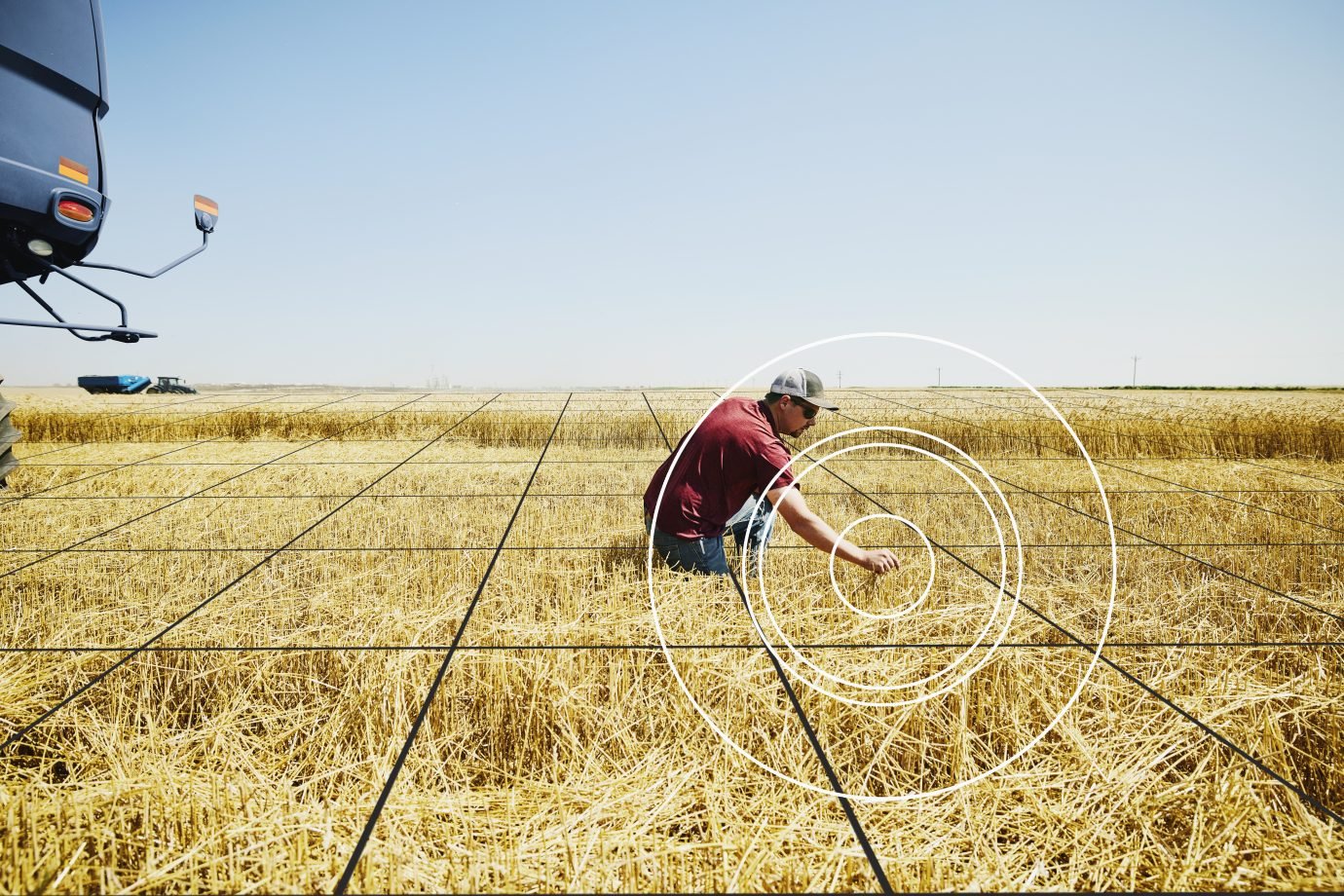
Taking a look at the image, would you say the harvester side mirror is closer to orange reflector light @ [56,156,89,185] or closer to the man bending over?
orange reflector light @ [56,156,89,185]

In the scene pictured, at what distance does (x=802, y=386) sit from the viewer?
323 centimetres

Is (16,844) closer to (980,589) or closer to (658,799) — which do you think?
(658,799)

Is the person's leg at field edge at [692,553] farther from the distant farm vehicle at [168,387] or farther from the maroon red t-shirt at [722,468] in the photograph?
the distant farm vehicle at [168,387]

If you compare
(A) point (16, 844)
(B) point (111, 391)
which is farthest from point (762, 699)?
(B) point (111, 391)

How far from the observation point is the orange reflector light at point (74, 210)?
287 centimetres

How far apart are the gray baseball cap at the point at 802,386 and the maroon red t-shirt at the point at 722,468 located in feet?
0.55

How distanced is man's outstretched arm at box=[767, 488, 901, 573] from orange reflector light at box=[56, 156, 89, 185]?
3.52 m

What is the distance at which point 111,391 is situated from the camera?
22719 mm

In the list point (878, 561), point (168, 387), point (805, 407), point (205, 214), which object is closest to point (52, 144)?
point (205, 214)

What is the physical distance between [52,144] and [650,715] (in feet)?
11.7

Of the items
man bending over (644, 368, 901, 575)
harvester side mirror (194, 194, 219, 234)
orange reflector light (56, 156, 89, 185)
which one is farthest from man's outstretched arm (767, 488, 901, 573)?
orange reflector light (56, 156, 89, 185)

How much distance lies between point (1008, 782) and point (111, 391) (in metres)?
29.7

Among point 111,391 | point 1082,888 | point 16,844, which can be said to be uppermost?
point 111,391

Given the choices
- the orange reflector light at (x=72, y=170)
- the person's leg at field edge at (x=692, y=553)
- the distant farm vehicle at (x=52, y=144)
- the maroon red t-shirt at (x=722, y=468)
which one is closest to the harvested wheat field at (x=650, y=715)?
the person's leg at field edge at (x=692, y=553)
